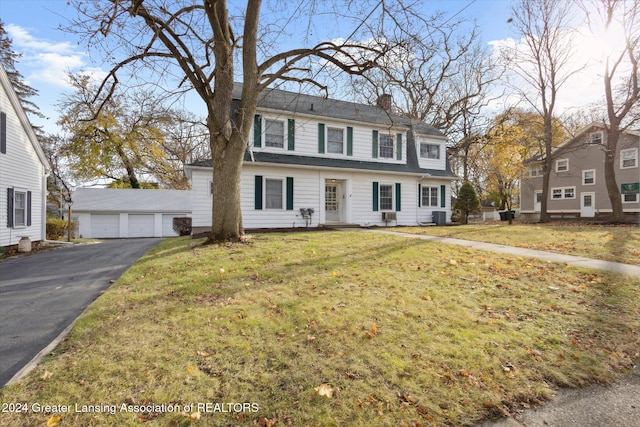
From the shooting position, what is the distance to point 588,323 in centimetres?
370

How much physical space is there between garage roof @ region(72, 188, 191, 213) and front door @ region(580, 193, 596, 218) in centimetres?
3520

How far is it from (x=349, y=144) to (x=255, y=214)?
6122mm

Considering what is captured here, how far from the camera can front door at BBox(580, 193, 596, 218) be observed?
26.8m

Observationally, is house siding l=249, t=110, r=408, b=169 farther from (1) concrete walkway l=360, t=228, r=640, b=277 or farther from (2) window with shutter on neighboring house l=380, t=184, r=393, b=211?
(1) concrete walkway l=360, t=228, r=640, b=277

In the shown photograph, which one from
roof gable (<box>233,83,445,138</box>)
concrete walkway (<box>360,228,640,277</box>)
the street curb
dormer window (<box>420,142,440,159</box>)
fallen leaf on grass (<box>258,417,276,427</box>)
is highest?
roof gable (<box>233,83,445,138</box>)

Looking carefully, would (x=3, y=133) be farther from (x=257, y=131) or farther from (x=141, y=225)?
(x=141, y=225)

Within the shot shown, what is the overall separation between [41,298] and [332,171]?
1171cm

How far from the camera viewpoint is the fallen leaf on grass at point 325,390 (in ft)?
7.73

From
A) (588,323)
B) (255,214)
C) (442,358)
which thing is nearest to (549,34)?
(255,214)

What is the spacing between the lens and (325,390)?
2391 mm

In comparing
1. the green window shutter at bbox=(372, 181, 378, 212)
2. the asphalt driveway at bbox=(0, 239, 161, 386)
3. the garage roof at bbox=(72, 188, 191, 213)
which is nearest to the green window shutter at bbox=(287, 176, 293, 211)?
the green window shutter at bbox=(372, 181, 378, 212)

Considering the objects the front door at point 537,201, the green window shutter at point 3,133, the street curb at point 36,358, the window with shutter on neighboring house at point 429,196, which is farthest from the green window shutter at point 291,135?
the front door at point 537,201

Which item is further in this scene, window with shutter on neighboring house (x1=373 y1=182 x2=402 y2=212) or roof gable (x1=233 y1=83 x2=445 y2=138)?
window with shutter on neighboring house (x1=373 y1=182 x2=402 y2=212)

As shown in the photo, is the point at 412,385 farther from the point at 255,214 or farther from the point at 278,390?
the point at 255,214
